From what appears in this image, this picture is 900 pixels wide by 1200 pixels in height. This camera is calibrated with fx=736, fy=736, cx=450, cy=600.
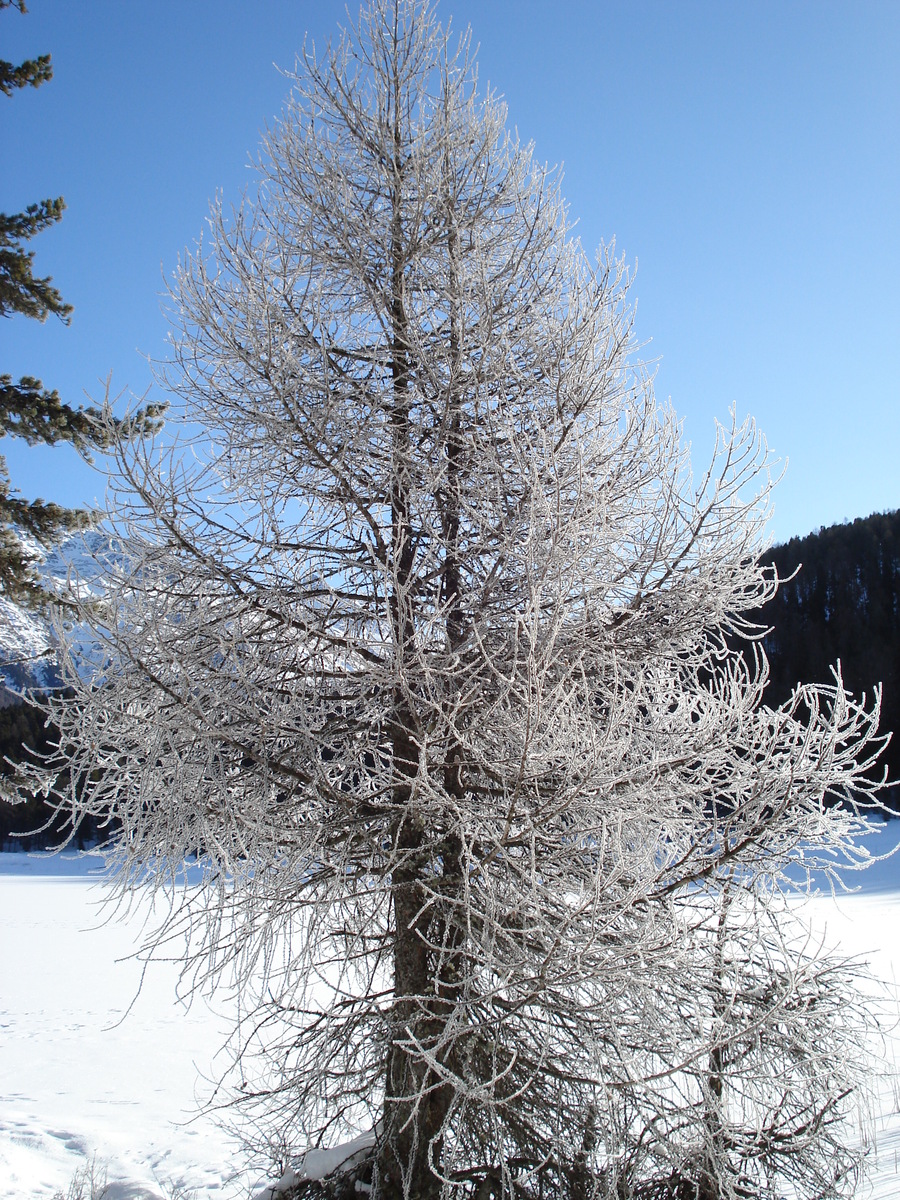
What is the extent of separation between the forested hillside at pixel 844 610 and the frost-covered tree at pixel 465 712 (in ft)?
142

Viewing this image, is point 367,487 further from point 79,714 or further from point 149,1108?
point 149,1108

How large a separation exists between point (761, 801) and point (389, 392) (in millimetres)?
3001

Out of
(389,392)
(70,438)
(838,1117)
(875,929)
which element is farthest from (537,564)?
(875,929)

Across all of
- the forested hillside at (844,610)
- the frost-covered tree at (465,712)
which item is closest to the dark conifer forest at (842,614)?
the forested hillside at (844,610)

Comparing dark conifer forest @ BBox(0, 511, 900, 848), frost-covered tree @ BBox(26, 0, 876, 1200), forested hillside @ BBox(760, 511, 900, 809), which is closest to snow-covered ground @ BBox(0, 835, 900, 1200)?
frost-covered tree @ BBox(26, 0, 876, 1200)

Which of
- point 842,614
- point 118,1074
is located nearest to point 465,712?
point 118,1074

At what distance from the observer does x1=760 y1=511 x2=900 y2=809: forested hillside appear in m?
44.6

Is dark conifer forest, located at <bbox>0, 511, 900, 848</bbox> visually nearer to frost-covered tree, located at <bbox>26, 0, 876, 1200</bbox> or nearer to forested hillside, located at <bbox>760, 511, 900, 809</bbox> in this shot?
forested hillside, located at <bbox>760, 511, 900, 809</bbox>

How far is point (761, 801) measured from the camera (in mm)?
3535

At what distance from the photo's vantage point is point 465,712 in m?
4.05

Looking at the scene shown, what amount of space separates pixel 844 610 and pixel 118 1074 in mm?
49200

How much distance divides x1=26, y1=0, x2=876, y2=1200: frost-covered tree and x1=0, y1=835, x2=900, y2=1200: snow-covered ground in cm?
63

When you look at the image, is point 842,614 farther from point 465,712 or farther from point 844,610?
point 465,712

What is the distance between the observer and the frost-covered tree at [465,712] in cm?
335
